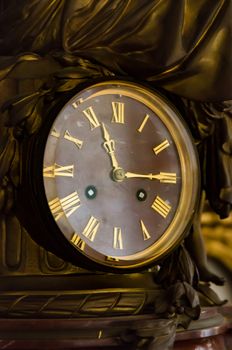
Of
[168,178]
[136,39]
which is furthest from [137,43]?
[168,178]

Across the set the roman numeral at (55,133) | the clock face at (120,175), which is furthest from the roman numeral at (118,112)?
the roman numeral at (55,133)

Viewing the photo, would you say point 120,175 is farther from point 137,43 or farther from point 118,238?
point 137,43

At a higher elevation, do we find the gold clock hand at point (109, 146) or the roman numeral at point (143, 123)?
the roman numeral at point (143, 123)

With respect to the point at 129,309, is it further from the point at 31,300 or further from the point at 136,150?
the point at 136,150

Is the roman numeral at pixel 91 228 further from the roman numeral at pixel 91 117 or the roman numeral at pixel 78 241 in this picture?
the roman numeral at pixel 91 117

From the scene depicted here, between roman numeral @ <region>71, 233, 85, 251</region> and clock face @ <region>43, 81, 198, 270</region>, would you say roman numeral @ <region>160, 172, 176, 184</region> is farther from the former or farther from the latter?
roman numeral @ <region>71, 233, 85, 251</region>

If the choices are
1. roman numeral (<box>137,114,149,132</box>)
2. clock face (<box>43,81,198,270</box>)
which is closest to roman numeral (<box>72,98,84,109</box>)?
clock face (<box>43,81,198,270</box>)

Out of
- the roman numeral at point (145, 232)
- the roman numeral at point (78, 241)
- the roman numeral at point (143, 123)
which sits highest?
the roman numeral at point (143, 123)
